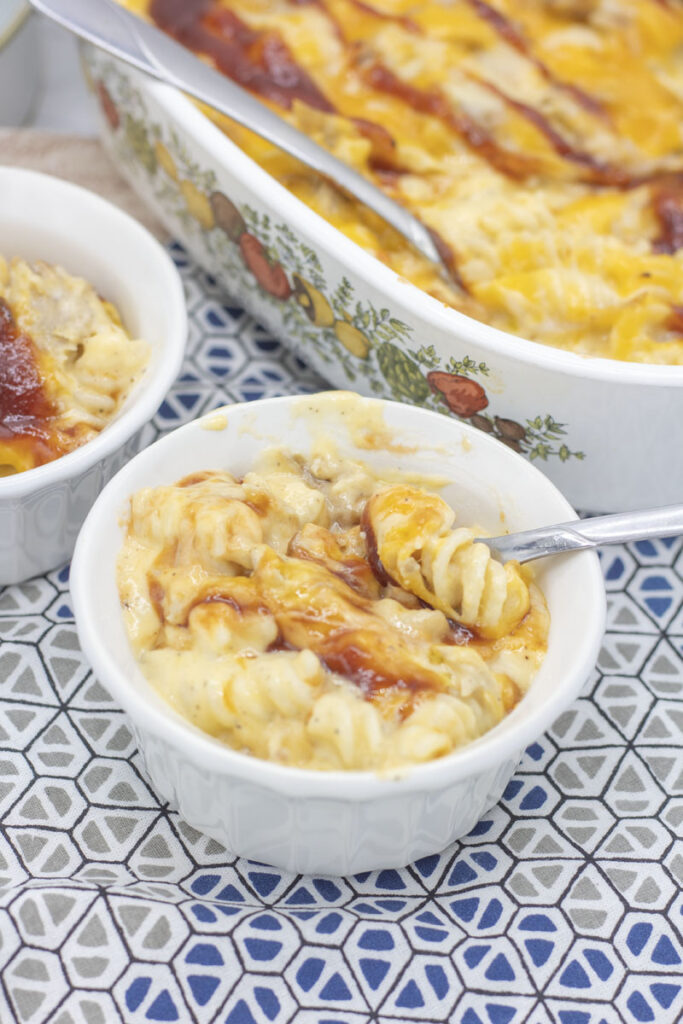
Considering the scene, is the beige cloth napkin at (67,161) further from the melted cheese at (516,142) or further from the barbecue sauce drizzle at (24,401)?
the barbecue sauce drizzle at (24,401)

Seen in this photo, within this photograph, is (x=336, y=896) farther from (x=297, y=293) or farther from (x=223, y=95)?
(x=223, y=95)

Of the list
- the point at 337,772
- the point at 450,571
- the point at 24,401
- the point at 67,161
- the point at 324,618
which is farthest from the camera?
the point at 67,161

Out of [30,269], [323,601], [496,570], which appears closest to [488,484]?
[496,570]

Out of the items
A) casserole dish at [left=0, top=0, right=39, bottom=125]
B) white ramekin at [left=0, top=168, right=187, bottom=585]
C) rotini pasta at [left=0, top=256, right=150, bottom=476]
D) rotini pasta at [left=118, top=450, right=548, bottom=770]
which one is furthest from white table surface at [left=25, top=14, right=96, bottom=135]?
rotini pasta at [left=118, top=450, right=548, bottom=770]

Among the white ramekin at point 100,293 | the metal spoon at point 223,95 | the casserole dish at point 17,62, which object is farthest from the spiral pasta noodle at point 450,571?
the casserole dish at point 17,62

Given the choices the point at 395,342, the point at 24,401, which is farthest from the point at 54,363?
the point at 395,342

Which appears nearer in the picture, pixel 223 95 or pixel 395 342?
pixel 395 342
